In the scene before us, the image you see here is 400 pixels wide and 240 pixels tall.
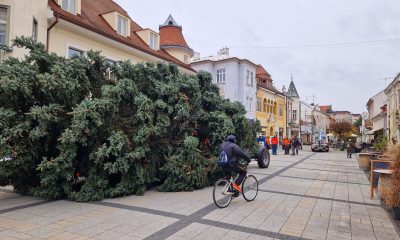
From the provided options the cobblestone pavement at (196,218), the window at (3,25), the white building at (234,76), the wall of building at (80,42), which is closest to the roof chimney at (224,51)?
the white building at (234,76)

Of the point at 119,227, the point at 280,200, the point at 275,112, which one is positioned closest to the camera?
the point at 119,227

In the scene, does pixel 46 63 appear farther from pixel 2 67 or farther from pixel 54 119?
pixel 54 119

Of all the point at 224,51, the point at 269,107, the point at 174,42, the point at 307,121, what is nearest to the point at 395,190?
the point at 174,42

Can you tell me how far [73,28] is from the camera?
50.8 feet

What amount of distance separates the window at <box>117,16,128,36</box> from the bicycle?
15.6 meters

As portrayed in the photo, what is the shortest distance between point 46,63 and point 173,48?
20.3 m

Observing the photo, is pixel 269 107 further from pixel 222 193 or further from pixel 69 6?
pixel 222 193

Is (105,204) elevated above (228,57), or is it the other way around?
(228,57)

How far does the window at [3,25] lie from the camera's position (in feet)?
40.1

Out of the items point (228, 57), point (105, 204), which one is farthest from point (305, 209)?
point (228, 57)

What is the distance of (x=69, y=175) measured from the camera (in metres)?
7.57

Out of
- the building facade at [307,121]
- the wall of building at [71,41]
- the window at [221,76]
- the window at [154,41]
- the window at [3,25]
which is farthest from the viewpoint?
the building facade at [307,121]

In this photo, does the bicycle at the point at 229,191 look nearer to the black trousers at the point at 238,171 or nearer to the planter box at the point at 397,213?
the black trousers at the point at 238,171

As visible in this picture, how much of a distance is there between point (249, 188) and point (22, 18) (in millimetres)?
11761
